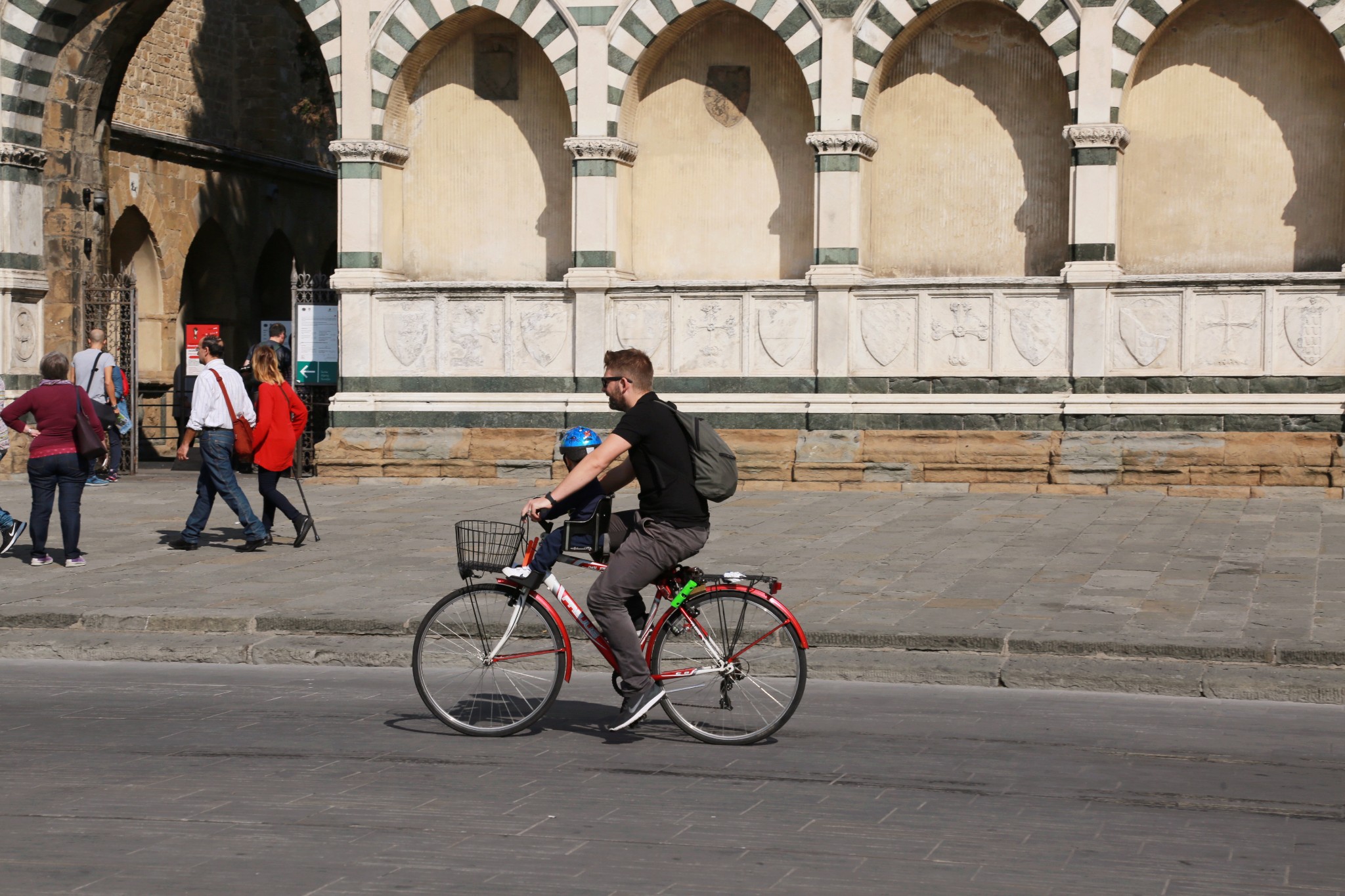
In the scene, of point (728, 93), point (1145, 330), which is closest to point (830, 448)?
point (1145, 330)

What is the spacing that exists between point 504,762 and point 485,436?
12.6m

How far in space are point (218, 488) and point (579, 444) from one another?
6577 millimetres

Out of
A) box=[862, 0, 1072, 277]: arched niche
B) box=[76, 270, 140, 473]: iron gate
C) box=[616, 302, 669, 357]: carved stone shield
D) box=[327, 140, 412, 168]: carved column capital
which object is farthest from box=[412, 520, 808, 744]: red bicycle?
box=[76, 270, 140, 473]: iron gate

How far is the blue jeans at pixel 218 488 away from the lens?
44.5 ft

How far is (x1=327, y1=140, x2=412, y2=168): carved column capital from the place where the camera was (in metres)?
20.0

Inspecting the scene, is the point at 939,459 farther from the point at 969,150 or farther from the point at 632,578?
the point at 632,578

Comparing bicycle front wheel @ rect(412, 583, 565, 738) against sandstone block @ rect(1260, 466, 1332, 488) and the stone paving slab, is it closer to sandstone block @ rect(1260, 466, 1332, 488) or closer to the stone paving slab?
the stone paving slab

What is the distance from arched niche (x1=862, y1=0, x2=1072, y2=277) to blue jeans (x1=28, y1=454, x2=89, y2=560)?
928 centimetres

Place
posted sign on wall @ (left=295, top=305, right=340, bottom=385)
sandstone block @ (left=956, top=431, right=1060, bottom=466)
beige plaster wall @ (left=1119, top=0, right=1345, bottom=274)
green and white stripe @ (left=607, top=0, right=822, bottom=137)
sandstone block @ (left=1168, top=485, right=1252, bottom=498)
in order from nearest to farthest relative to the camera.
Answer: sandstone block @ (left=1168, top=485, right=1252, bottom=498) → beige plaster wall @ (left=1119, top=0, right=1345, bottom=274) → sandstone block @ (left=956, top=431, right=1060, bottom=466) → green and white stripe @ (left=607, top=0, right=822, bottom=137) → posted sign on wall @ (left=295, top=305, right=340, bottom=385)

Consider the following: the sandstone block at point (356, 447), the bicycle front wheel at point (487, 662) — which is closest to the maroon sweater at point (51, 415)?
the bicycle front wheel at point (487, 662)

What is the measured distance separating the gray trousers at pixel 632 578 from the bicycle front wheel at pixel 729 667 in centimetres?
12

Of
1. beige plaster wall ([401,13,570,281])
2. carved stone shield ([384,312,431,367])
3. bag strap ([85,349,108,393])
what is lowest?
bag strap ([85,349,108,393])

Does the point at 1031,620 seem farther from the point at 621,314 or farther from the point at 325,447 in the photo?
the point at 325,447

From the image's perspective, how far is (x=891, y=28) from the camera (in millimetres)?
18578
